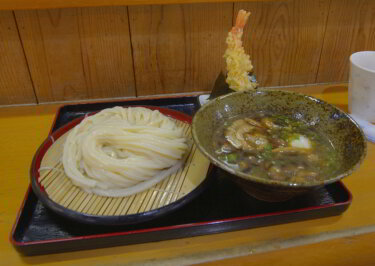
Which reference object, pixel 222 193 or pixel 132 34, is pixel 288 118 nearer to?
pixel 222 193

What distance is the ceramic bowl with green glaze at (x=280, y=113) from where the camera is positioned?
105 cm

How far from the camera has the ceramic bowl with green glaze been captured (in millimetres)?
1052

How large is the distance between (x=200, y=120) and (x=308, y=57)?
1.20 m

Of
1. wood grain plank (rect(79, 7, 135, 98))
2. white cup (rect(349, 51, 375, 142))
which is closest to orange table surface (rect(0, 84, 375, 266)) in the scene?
white cup (rect(349, 51, 375, 142))

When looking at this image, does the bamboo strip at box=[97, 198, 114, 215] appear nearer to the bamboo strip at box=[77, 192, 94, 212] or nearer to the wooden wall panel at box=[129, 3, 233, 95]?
the bamboo strip at box=[77, 192, 94, 212]

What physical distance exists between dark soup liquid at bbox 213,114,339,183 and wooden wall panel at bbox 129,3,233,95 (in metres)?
0.71

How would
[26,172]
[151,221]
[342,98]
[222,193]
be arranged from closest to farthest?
1. [151,221]
2. [222,193]
3. [26,172]
4. [342,98]

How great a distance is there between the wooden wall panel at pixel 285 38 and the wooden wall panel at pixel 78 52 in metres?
0.70

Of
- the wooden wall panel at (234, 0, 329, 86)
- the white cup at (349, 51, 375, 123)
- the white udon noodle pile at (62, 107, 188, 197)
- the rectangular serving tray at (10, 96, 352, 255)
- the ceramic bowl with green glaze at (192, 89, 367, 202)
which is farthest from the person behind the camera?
the wooden wall panel at (234, 0, 329, 86)

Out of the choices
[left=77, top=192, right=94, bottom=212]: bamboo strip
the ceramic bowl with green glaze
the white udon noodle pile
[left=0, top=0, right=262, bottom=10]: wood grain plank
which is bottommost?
[left=77, top=192, right=94, bottom=212]: bamboo strip

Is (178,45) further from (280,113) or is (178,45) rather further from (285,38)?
(280,113)

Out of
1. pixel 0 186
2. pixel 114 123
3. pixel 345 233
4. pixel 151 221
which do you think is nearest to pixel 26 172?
pixel 0 186

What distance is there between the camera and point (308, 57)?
6.99 ft

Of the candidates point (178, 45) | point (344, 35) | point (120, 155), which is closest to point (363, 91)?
point (344, 35)
